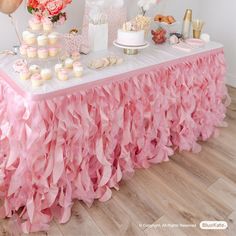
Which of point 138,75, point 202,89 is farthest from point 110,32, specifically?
point 202,89

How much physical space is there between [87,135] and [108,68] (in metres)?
0.38

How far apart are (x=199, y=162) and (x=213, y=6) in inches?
72.4

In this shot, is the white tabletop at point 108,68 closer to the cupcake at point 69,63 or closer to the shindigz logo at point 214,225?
the cupcake at point 69,63

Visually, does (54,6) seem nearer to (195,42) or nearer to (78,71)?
(78,71)

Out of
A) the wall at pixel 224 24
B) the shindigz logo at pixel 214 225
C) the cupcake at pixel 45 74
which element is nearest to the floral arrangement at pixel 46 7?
the cupcake at pixel 45 74

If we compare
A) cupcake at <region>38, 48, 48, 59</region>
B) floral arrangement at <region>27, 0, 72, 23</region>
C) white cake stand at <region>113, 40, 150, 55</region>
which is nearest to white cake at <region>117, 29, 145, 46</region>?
white cake stand at <region>113, 40, 150, 55</region>

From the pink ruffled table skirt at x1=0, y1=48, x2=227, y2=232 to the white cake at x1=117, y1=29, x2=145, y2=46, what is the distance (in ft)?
0.64

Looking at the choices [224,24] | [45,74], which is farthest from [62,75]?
[224,24]

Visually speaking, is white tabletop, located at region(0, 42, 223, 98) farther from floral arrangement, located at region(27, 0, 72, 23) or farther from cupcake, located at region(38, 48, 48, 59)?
floral arrangement, located at region(27, 0, 72, 23)

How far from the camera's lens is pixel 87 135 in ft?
4.47

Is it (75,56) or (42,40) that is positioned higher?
(42,40)

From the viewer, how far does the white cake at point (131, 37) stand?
1.61 m

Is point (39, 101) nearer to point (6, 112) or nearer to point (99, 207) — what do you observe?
point (6, 112)

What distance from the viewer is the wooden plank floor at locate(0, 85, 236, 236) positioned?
140 cm
